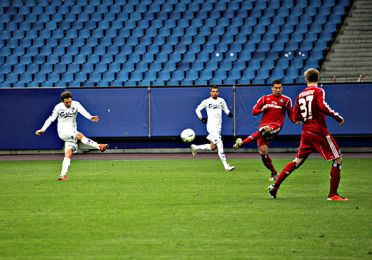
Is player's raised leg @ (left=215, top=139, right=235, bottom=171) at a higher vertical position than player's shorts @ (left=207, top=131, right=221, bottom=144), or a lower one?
lower

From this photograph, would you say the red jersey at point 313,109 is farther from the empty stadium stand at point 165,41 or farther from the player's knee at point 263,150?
the empty stadium stand at point 165,41

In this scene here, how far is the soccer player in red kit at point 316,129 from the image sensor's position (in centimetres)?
1328

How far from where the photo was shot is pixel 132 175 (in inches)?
771

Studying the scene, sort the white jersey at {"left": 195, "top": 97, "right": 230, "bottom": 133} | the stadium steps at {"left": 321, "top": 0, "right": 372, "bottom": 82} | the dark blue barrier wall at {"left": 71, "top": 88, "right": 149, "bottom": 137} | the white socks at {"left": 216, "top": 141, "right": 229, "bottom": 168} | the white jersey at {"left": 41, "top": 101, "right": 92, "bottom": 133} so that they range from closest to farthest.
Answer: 1. the white jersey at {"left": 41, "top": 101, "right": 92, "bottom": 133}
2. the white socks at {"left": 216, "top": 141, "right": 229, "bottom": 168}
3. the white jersey at {"left": 195, "top": 97, "right": 230, "bottom": 133}
4. the dark blue barrier wall at {"left": 71, "top": 88, "right": 149, "bottom": 137}
5. the stadium steps at {"left": 321, "top": 0, "right": 372, "bottom": 82}

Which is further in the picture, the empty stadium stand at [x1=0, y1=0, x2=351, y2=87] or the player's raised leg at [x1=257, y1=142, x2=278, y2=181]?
the empty stadium stand at [x1=0, y1=0, x2=351, y2=87]

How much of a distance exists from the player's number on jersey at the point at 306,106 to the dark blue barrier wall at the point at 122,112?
1487 centimetres

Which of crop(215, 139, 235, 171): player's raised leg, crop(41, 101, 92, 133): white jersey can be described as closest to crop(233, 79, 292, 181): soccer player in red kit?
crop(215, 139, 235, 171): player's raised leg

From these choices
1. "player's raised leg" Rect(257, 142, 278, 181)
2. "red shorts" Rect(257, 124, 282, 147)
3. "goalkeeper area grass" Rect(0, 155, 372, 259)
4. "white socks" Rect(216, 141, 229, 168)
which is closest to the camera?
"goalkeeper area grass" Rect(0, 155, 372, 259)

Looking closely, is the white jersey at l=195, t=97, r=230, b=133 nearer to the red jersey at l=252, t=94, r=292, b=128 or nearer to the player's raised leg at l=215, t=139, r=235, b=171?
the player's raised leg at l=215, t=139, r=235, b=171

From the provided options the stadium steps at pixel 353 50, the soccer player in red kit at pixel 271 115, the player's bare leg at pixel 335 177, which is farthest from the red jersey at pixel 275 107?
the stadium steps at pixel 353 50

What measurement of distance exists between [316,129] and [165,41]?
20.2 metres

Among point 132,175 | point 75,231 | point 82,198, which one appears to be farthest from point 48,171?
point 75,231

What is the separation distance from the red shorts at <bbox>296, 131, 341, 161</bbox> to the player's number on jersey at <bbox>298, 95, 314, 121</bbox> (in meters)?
0.27

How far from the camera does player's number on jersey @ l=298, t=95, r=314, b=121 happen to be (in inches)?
527
